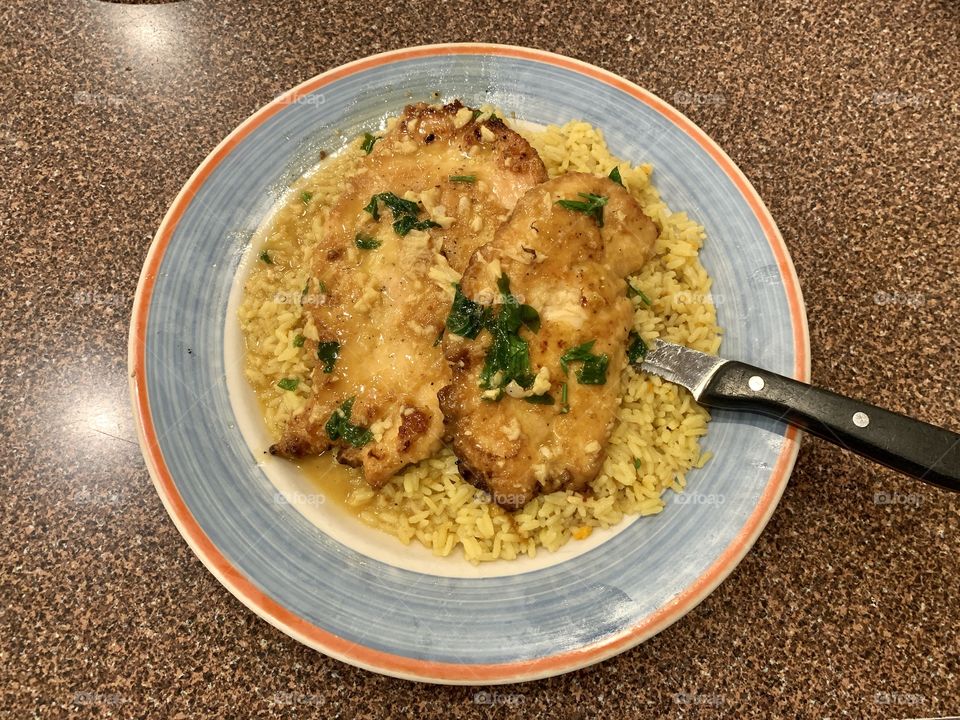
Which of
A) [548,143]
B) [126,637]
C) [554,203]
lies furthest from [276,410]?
[548,143]

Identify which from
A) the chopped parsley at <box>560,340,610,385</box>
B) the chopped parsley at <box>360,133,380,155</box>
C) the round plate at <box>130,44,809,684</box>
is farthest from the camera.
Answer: the chopped parsley at <box>360,133,380,155</box>

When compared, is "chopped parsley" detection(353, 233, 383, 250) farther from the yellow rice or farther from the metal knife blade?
the metal knife blade

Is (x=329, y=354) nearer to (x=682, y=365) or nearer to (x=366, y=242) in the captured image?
(x=366, y=242)

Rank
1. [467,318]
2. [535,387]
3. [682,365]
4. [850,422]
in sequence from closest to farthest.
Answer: [850,422], [535,387], [467,318], [682,365]

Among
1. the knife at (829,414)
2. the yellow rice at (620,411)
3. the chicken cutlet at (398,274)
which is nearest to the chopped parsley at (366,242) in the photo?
the chicken cutlet at (398,274)

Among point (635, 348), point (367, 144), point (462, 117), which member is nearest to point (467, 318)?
point (635, 348)

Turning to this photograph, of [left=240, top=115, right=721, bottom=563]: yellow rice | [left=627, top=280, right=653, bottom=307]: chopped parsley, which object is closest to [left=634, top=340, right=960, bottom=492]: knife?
[left=240, top=115, right=721, bottom=563]: yellow rice
